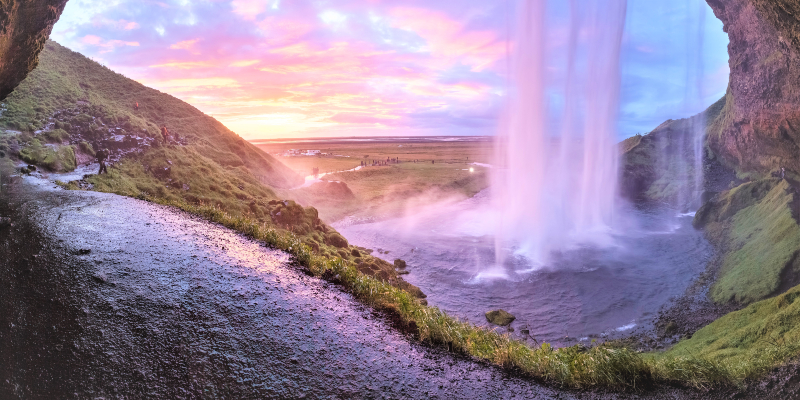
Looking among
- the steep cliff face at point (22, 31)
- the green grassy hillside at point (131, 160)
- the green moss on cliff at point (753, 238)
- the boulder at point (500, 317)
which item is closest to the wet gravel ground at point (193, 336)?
the green grassy hillside at point (131, 160)

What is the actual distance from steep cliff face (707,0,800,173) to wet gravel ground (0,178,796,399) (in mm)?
43594

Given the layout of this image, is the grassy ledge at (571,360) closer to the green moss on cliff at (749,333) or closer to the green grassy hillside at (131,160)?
the green moss on cliff at (749,333)

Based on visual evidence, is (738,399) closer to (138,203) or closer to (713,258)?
(138,203)

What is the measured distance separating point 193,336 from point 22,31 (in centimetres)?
2351

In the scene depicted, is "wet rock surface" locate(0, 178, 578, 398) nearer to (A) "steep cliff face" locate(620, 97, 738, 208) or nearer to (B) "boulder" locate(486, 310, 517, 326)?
(B) "boulder" locate(486, 310, 517, 326)

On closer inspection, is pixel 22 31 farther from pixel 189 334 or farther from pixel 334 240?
pixel 334 240

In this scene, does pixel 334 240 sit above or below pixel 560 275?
above

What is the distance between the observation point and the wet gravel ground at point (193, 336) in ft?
24.2

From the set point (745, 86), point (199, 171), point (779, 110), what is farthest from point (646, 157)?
point (199, 171)

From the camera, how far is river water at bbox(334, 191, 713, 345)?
2548 centimetres

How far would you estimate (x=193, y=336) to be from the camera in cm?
870

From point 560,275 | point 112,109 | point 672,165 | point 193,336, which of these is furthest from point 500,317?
point 672,165

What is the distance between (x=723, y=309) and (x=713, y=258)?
1414 cm

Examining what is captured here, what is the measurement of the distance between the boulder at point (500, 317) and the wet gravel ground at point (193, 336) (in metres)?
15.5
